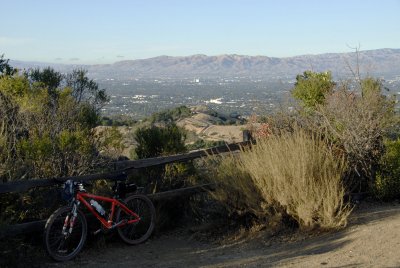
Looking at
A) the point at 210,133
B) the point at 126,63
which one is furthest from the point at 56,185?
the point at 126,63

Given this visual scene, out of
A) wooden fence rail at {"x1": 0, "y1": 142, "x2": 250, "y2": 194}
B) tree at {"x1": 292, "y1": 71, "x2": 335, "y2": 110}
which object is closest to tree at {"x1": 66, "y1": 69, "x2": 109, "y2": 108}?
tree at {"x1": 292, "y1": 71, "x2": 335, "y2": 110}

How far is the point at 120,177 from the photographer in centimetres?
815

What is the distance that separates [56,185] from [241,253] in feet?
8.57

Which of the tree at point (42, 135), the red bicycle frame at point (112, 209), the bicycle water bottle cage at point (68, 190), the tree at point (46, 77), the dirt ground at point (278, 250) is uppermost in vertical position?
the tree at point (46, 77)

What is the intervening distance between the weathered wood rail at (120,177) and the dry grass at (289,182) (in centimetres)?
56

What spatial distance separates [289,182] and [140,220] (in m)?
2.23

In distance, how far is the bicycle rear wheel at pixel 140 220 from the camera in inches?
324

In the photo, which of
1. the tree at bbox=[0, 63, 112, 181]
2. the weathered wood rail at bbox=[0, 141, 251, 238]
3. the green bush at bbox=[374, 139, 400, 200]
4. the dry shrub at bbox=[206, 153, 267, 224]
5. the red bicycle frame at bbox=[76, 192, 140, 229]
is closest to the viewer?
the weathered wood rail at bbox=[0, 141, 251, 238]

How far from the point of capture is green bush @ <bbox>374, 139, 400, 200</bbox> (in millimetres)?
9453

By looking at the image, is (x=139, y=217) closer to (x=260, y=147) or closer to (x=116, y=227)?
(x=116, y=227)

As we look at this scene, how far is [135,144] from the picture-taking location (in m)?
10.9

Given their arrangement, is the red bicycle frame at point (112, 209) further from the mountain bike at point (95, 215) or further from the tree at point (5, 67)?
the tree at point (5, 67)

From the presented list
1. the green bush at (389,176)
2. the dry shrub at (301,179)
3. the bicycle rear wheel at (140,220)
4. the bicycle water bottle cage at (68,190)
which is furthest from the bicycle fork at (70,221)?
the green bush at (389,176)

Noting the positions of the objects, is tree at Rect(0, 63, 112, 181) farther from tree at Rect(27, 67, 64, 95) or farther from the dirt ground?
tree at Rect(27, 67, 64, 95)
